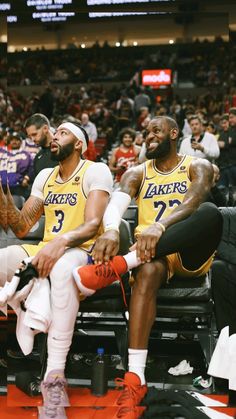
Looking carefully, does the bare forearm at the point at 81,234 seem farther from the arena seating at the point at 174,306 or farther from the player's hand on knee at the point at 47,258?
the arena seating at the point at 174,306

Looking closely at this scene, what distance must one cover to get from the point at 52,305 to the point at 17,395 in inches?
23.7

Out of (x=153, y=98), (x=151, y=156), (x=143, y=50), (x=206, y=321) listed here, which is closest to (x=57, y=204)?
(x=151, y=156)

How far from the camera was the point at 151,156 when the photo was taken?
11.5 feet

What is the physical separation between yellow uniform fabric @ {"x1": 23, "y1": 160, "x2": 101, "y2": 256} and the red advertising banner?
11.7 meters

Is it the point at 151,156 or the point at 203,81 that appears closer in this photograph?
the point at 151,156

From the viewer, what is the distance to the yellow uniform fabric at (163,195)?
3389 mm

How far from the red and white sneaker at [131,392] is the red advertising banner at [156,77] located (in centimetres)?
1239

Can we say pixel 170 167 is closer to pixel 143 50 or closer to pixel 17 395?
pixel 17 395

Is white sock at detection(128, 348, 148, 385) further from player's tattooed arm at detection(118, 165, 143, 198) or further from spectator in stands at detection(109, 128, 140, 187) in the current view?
spectator in stands at detection(109, 128, 140, 187)

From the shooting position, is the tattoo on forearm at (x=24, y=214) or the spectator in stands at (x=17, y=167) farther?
the spectator in stands at (x=17, y=167)

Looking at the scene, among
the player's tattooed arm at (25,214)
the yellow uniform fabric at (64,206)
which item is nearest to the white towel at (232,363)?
the yellow uniform fabric at (64,206)

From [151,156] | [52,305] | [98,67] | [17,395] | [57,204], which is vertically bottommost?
[17,395]

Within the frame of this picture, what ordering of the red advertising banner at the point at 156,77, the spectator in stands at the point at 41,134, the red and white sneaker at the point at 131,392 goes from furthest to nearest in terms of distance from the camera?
the red advertising banner at the point at 156,77 < the spectator in stands at the point at 41,134 < the red and white sneaker at the point at 131,392

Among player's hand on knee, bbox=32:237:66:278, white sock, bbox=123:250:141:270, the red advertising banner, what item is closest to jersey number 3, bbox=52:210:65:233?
player's hand on knee, bbox=32:237:66:278
